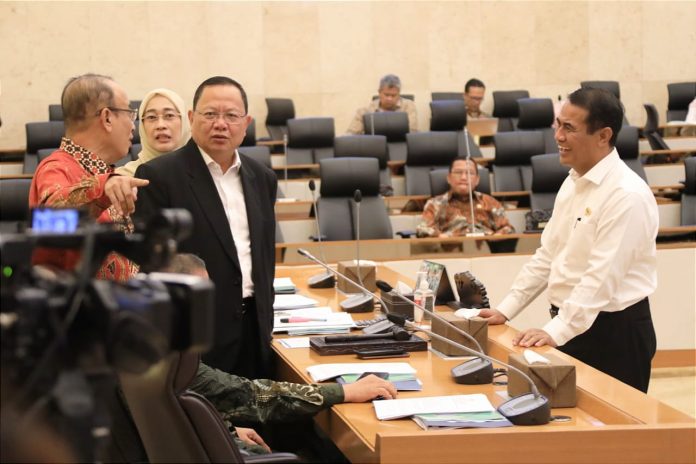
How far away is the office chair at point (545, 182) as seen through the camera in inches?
265

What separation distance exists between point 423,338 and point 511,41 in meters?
8.64

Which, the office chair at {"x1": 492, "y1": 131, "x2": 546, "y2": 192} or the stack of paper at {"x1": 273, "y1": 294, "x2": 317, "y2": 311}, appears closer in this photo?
the stack of paper at {"x1": 273, "y1": 294, "x2": 317, "y2": 311}

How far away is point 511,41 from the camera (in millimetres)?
11125

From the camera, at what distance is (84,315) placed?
0.89 m

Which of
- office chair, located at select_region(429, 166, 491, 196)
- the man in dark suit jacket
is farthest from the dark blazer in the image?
office chair, located at select_region(429, 166, 491, 196)

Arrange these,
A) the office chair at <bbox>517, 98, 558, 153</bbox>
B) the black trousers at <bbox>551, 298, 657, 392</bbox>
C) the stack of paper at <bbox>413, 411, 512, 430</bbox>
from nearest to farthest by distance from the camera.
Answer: the stack of paper at <bbox>413, 411, 512, 430</bbox> → the black trousers at <bbox>551, 298, 657, 392</bbox> → the office chair at <bbox>517, 98, 558, 153</bbox>

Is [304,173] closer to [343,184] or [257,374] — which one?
[343,184]

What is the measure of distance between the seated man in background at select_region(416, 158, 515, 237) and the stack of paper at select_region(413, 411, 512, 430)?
4.12 m

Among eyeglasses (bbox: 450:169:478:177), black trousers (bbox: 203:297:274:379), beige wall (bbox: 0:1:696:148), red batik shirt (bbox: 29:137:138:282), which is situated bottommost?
black trousers (bbox: 203:297:274:379)

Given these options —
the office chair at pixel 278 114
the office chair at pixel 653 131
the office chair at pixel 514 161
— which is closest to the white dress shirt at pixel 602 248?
the office chair at pixel 514 161

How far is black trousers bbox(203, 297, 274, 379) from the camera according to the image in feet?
9.37

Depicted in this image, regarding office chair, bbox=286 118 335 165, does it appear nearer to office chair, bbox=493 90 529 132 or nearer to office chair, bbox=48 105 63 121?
office chair, bbox=48 105 63 121

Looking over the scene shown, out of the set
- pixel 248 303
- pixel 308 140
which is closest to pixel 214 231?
pixel 248 303

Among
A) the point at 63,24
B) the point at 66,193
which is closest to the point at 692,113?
the point at 63,24
